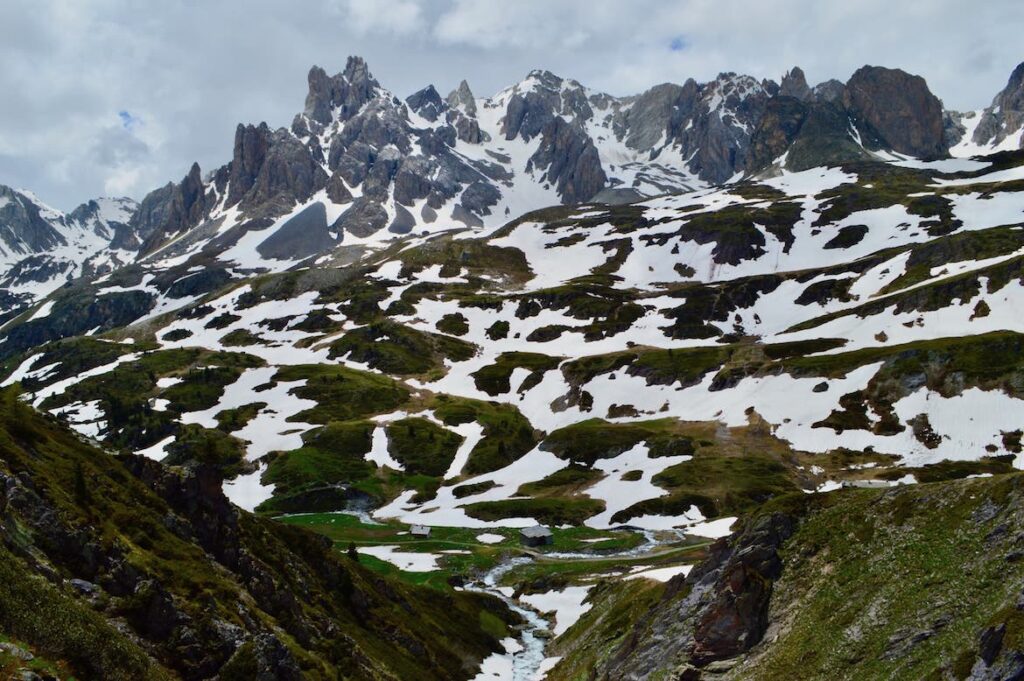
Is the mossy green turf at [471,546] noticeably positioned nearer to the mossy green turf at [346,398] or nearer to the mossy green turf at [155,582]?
the mossy green turf at [155,582]

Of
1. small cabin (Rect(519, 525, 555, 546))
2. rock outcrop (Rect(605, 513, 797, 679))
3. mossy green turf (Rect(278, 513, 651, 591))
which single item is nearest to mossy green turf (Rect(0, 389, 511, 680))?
rock outcrop (Rect(605, 513, 797, 679))

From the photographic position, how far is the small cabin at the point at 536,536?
106375 mm

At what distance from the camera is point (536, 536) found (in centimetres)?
10706

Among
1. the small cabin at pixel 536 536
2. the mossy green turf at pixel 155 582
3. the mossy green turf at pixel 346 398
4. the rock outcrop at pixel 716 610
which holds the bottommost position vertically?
the small cabin at pixel 536 536

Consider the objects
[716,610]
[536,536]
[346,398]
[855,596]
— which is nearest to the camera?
[855,596]

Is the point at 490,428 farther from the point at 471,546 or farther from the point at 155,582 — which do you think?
the point at 155,582

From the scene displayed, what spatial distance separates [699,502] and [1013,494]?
9320 cm

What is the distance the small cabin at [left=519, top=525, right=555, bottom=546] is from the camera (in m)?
106

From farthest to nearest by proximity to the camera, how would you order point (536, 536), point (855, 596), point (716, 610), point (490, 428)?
point (490, 428)
point (536, 536)
point (716, 610)
point (855, 596)

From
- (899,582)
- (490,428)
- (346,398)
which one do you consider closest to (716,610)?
(899,582)

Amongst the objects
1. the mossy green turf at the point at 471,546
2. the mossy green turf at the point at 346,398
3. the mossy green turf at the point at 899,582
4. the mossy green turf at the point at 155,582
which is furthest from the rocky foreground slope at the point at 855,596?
the mossy green turf at the point at 346,398

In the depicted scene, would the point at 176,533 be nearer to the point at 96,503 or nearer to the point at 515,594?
the point at 96,503

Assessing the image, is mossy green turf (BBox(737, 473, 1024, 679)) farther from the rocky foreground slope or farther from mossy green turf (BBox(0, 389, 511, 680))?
mossy green turf (BBox(0, 389, 511, 680))

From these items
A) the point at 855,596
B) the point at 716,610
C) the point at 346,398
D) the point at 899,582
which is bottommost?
the point at 716,610
